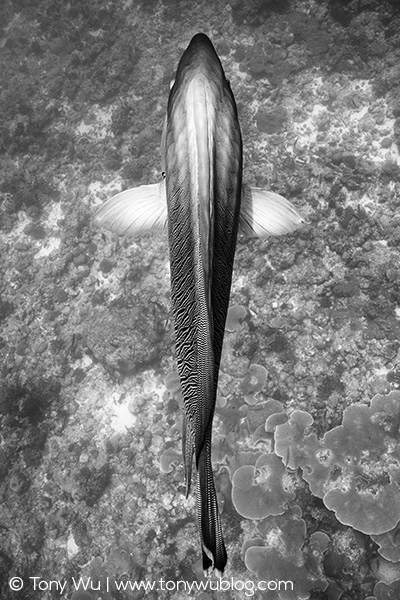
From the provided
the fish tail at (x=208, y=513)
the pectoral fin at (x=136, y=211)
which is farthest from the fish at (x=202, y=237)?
the pectoral fin at (x=136, y=211)

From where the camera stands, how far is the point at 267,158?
870cm

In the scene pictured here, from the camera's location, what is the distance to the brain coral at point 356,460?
4578mm

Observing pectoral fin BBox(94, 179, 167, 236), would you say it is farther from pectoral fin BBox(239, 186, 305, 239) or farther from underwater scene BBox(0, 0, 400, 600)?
pectoral fin BBox(239, 186, 305, 239)

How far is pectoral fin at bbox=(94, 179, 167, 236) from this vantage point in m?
2.46

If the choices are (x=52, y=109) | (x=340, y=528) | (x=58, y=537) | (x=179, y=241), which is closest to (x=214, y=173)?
(x=179, y=241)

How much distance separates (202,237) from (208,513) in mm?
974

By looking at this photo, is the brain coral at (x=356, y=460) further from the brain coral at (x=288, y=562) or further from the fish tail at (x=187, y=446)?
the fish tail at (x=187, y=446)

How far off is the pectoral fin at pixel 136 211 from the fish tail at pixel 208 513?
1.55 metres

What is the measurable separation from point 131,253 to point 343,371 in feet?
16.2

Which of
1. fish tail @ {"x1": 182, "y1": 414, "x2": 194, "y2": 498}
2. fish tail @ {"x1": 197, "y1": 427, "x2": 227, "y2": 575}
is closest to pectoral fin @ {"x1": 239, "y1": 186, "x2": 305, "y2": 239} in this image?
fish tail @ {"x1": 182, "y1": 414, "x2": 194, "y2": 498}

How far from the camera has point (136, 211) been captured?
2.47 m

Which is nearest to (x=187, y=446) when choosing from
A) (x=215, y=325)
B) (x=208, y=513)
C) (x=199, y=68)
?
(x=208, y=513)

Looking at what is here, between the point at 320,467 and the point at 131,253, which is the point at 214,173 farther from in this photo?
the point at 131,253

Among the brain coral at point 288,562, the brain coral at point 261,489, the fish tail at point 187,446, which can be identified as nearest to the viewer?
the fish tail at point 187,446
